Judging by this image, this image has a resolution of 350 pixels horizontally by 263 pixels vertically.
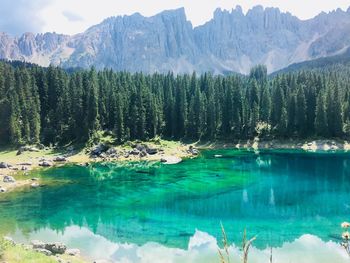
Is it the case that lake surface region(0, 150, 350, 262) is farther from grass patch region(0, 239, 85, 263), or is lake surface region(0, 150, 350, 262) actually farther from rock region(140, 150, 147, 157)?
rock region(140, 150, 147, 157)

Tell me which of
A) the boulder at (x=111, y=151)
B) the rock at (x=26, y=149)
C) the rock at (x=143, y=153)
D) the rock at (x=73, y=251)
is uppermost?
the rock at (x=26, y=149)

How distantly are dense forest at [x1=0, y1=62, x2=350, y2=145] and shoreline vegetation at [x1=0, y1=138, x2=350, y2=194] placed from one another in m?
4.60

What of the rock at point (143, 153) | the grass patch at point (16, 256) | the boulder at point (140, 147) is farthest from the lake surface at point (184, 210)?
the boulder at point (140, 147)

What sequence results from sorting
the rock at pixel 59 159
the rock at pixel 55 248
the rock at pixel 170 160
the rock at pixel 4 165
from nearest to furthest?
1. the rock at pixel 55 248
2. the rock at pixel 4 165
3. the rock at pixel 59 159
4. the rock at pixel 170 160

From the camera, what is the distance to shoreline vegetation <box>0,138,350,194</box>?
9031 cm

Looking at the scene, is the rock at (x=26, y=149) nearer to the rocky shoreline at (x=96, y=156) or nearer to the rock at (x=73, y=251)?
the rocky shoreline at (x=96, y=156)

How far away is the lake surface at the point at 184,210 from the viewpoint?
127 feet

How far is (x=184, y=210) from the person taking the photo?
5297 cm

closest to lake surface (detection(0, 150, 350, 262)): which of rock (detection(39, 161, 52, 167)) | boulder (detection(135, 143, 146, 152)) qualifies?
rock (detection(39, 161, 52, 167))

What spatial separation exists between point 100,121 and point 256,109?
5088cm

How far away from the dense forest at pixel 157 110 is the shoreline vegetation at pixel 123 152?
4603 millimetres

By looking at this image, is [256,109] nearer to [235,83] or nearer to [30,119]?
[235,83]

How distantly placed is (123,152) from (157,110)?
2532cm

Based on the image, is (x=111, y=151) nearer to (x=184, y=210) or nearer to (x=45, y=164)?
(x=45, y=164)
